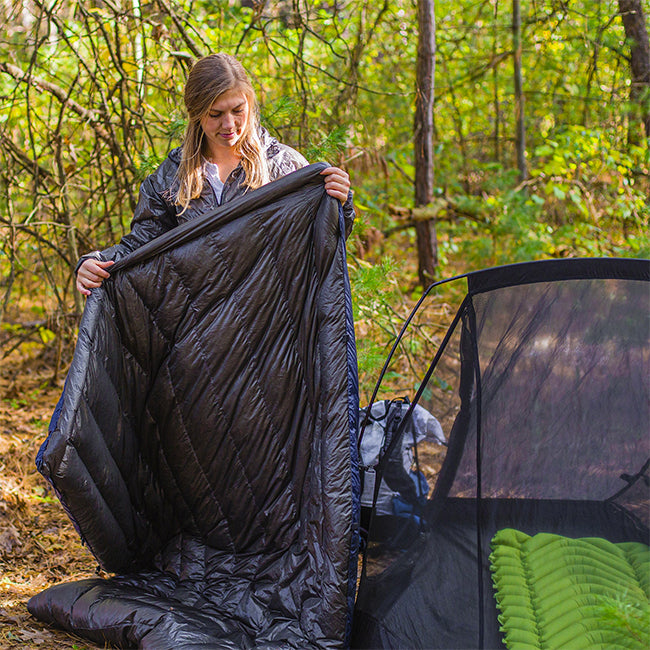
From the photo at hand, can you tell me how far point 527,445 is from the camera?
1.69m

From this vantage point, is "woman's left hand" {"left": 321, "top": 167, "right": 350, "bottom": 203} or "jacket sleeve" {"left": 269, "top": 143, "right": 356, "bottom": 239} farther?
"jacket sleeve" {"left": 269, "top": 143, "right": 356, "bottom": 239}

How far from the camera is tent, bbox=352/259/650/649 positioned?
159 cm

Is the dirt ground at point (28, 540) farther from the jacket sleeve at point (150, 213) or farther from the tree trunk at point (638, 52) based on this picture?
the tree trunk at point (638, 52)

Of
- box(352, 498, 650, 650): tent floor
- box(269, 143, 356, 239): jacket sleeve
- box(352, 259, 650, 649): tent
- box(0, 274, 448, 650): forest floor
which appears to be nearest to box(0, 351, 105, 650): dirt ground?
box(0, 274, 448, 650): forest floor

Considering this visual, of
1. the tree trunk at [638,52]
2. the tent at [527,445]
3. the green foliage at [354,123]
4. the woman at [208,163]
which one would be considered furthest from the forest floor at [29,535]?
the tree trunk at [638,52]

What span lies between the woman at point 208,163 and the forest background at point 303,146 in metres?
0.81

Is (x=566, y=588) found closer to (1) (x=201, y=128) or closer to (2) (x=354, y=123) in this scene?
(1) (x=201, y=128)

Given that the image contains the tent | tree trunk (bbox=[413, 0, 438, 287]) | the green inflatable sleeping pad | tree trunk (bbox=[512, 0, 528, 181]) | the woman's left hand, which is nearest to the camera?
the green inflatable sleeping pad

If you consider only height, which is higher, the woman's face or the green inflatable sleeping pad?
the woman's face

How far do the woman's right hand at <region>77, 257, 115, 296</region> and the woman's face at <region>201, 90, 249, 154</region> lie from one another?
54 centimetres

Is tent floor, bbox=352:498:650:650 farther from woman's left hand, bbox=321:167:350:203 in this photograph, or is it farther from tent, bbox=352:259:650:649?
woman's left hand, bbox=321:167:350:203

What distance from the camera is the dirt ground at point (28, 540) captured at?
80.0 inches

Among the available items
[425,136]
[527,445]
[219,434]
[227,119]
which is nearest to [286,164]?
[227,119]

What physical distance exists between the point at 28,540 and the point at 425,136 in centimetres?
371
